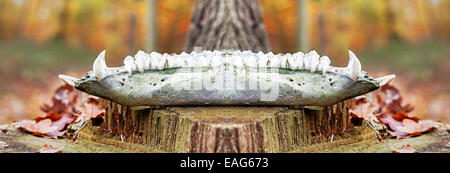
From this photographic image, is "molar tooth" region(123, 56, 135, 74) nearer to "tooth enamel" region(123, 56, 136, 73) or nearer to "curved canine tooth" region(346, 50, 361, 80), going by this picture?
"tooth enamel" region(123, 56, 136, 73)

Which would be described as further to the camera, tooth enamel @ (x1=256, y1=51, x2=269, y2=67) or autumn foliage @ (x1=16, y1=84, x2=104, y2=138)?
autumn foliage @ (x1=16, y1=84, x2=104, y2=138)

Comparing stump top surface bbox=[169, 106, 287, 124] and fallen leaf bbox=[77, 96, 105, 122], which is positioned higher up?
fallen leaf bbox=[77, 96, 105, 122]

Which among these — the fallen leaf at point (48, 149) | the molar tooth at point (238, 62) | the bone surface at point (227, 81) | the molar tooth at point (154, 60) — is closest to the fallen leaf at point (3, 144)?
the fallen leaf at point (48, 149)

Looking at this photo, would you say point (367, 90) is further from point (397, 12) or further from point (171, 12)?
point (397, 12)

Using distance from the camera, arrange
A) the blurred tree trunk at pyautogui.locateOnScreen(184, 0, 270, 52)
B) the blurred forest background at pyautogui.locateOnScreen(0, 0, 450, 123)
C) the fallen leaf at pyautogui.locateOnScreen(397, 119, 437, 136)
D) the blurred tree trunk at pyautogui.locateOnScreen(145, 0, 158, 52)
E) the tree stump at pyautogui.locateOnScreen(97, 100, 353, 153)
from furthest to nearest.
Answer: the blurred forest background at pyautogui.locateOnScreen(0, 0, 450, 123) < the blurred tree trunk at pyautogui.locateOnScreen(145, 0, 158, 52) < the blurred tree trunk at pyautogui.locateOnScreen(184, 0, 270, 52) < the fallen leaf at pyautogui.locateOnScreen(397, 119, 437, 136) < the tree stump at pyautogui.locateOnScreen(97, 100, 353, 153)

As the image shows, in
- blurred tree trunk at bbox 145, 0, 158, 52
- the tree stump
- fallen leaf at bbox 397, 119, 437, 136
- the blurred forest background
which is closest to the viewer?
the tree stump

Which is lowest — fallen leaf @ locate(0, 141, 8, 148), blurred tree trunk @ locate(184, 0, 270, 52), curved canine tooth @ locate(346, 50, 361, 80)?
fallen leaf @ locate(0, 141, 8, 148)


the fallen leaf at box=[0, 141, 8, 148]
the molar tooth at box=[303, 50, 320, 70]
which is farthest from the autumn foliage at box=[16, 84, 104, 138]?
the molar tooth at box=[303, 50, 320, 70]

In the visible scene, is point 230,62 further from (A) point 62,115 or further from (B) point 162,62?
(A) point 62,115
